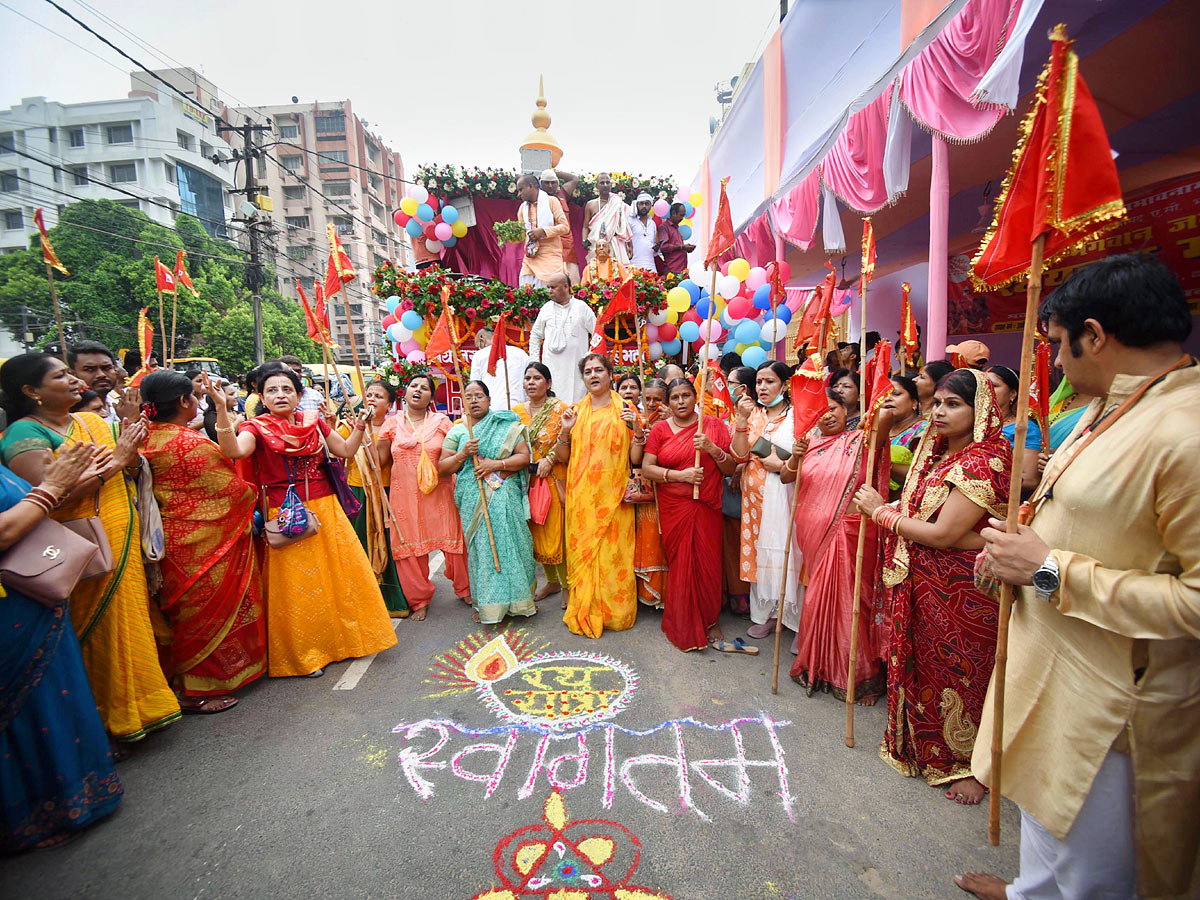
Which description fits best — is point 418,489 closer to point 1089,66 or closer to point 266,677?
point 266,677

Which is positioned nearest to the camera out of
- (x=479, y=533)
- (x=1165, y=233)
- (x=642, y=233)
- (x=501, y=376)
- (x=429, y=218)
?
(x=479, y=533)

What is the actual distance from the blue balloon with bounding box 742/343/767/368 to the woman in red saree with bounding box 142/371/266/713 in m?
5.51

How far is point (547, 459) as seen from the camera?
4301 millimetres

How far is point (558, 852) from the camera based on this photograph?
2.03 meters

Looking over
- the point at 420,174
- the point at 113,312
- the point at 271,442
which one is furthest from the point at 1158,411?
the point at 113,312

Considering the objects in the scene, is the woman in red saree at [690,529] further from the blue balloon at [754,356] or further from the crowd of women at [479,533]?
the blue balloon at [754,356]

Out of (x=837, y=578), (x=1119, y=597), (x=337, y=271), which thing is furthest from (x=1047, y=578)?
(x=337, y=271)

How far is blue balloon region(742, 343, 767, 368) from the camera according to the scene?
22.8ft

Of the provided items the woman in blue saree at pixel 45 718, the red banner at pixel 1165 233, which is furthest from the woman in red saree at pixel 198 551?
the red banner at pixel 1165 233

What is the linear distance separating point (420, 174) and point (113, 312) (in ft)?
69.1

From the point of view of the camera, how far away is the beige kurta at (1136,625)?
49.9 inches

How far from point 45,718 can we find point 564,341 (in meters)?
5.06

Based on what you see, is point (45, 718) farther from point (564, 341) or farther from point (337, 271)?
point (564, 341)

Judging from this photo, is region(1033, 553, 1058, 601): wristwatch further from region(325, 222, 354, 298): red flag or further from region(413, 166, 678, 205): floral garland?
region(413, 166, 678, 205): floral garland
